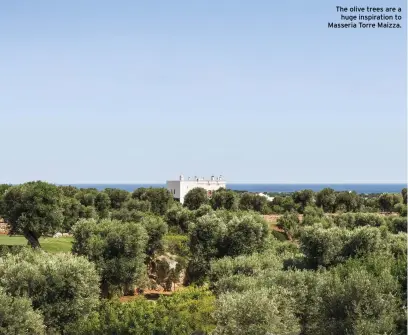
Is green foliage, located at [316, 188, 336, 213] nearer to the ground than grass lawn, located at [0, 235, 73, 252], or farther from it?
farther from it

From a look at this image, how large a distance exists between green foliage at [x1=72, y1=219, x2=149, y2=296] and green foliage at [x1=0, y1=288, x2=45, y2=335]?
16353mm

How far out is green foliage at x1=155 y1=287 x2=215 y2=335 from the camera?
112 feet

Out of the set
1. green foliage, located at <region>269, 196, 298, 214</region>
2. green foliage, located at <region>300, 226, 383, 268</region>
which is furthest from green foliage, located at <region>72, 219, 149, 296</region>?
green foliage, located at <region>269, 196, 298, 214</region>

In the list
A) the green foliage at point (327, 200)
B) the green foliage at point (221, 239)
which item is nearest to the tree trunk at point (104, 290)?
the green foliage at point (221, 239)

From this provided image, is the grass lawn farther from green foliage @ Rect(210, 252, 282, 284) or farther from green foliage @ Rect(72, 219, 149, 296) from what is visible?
green foliage @ Rect(210, 252, 282, 284)

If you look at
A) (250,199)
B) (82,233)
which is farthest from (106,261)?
(250,199)

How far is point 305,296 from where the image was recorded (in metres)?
37.3

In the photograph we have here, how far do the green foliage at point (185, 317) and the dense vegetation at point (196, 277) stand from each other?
0.09m

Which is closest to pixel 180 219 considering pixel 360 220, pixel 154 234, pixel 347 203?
pixel 154 234

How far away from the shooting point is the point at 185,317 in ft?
117

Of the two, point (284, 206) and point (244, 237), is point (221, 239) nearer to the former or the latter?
point (244, 237)

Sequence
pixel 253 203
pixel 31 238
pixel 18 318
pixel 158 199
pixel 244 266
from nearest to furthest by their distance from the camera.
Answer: pixel 18 318
pixel 244 266
pixel 31 238
pixel 158 199
pixel 253 203

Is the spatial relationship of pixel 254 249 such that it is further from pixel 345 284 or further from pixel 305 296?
pixel 345 284

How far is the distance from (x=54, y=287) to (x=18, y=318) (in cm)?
510
